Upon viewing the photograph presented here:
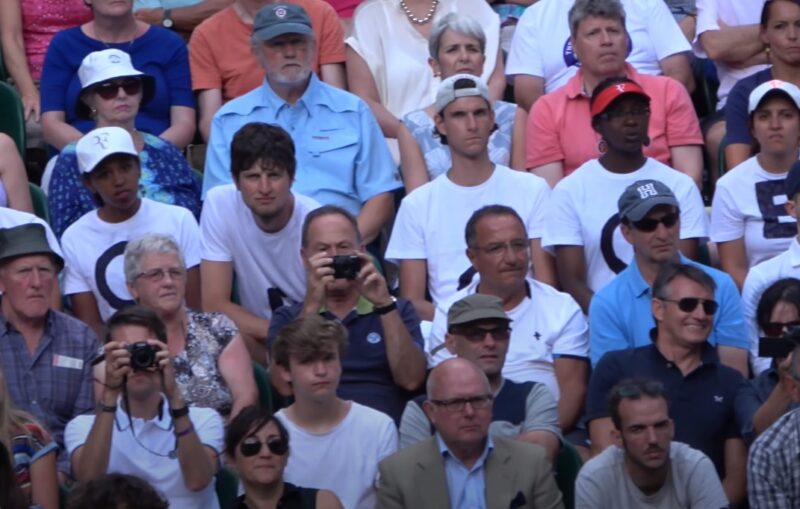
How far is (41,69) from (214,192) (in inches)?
74.0

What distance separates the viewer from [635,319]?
795cm

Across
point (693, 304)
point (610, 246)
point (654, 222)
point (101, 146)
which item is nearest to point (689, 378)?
point (693, 304)

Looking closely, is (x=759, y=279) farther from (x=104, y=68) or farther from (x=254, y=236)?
(x=104, y=68)

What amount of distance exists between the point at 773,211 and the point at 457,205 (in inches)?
57.1

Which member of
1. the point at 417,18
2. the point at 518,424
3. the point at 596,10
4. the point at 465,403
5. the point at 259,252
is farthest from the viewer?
the point at 417,18

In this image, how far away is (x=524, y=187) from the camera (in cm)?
877

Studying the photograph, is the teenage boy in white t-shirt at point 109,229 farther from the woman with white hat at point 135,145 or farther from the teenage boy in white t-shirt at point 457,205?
the teenage boy in white t-shirt at point 457,205

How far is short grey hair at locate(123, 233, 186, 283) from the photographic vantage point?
7844 millimetres

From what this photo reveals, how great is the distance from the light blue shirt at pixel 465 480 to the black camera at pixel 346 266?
925 mm

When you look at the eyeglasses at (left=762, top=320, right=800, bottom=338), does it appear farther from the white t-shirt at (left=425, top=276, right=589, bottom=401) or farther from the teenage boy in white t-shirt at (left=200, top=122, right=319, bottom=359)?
the teenage boy in white t-shirt at (left=200, top=122, right=319, bottom=359)

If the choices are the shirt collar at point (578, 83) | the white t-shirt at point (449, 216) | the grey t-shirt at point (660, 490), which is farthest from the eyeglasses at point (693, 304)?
the shirt collar at point (578, 83)

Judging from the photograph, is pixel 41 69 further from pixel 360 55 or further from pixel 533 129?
pixel 533 129

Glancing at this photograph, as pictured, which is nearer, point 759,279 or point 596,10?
point 759,279

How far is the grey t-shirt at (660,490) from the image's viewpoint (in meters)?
7.03
